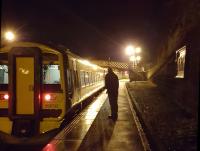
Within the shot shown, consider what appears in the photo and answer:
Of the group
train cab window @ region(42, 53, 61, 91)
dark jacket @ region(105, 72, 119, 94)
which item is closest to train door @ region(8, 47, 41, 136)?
train cab window @ region(42, 53, 61, 91)

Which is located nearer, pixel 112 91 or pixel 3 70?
pixel 3 70

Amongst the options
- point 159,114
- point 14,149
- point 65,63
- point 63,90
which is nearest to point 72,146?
point 14,149

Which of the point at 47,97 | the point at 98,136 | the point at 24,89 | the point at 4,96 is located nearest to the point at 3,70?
the point at 4,96

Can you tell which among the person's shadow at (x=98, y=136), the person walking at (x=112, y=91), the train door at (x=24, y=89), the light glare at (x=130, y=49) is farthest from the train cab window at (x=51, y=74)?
the light glare at (x=130, y=49)

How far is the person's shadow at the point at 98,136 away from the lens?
9.17 m

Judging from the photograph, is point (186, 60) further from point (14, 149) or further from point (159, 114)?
point (14, 149)

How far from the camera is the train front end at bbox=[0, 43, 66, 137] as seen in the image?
10875 mm

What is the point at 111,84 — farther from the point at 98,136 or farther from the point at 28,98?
the point at 28,98

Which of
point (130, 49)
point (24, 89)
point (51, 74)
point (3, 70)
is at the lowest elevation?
point (24, 89)

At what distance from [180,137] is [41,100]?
389cm

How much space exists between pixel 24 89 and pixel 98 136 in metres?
2.41

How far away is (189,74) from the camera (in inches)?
601

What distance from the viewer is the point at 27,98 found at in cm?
1100

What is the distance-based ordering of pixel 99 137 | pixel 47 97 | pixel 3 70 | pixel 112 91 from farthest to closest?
pixel 112 91 < pixel 3 70 < pixel 47 97 < pixel 99 137
